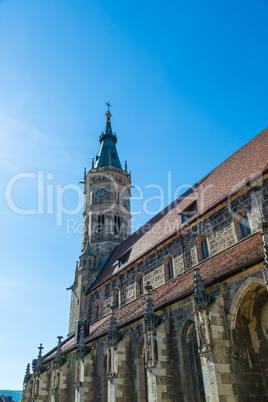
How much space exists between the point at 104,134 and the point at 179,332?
30.9 metres

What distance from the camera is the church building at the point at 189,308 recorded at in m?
10.3

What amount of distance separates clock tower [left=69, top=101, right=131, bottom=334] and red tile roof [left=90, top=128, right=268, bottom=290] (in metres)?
4.58

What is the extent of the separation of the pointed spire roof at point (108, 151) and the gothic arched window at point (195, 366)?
83.8 ft

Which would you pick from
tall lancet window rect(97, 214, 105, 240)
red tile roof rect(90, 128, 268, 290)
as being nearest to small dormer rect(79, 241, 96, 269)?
tall lancet window rect(97, 214, 105, 240)

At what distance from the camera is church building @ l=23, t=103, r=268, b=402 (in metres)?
10.3

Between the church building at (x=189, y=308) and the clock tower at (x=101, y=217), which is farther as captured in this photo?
the clock tower at (x=101, y=217)

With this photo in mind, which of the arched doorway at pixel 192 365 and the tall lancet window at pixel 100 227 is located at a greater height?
the tall lancet window at pixel 100 227

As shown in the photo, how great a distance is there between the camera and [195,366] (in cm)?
1203

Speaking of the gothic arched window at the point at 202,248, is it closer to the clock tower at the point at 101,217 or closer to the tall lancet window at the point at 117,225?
the clock tower at the point at 101,217

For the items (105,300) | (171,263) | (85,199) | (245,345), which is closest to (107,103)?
(85,199)

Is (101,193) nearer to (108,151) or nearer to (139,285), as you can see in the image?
(108,151)

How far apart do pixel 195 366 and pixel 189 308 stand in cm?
188

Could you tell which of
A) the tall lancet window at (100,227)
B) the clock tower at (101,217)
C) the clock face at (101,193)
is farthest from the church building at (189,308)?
the clock face at (101,193)

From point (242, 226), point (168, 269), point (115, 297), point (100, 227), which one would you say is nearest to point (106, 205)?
point (100, 227)
